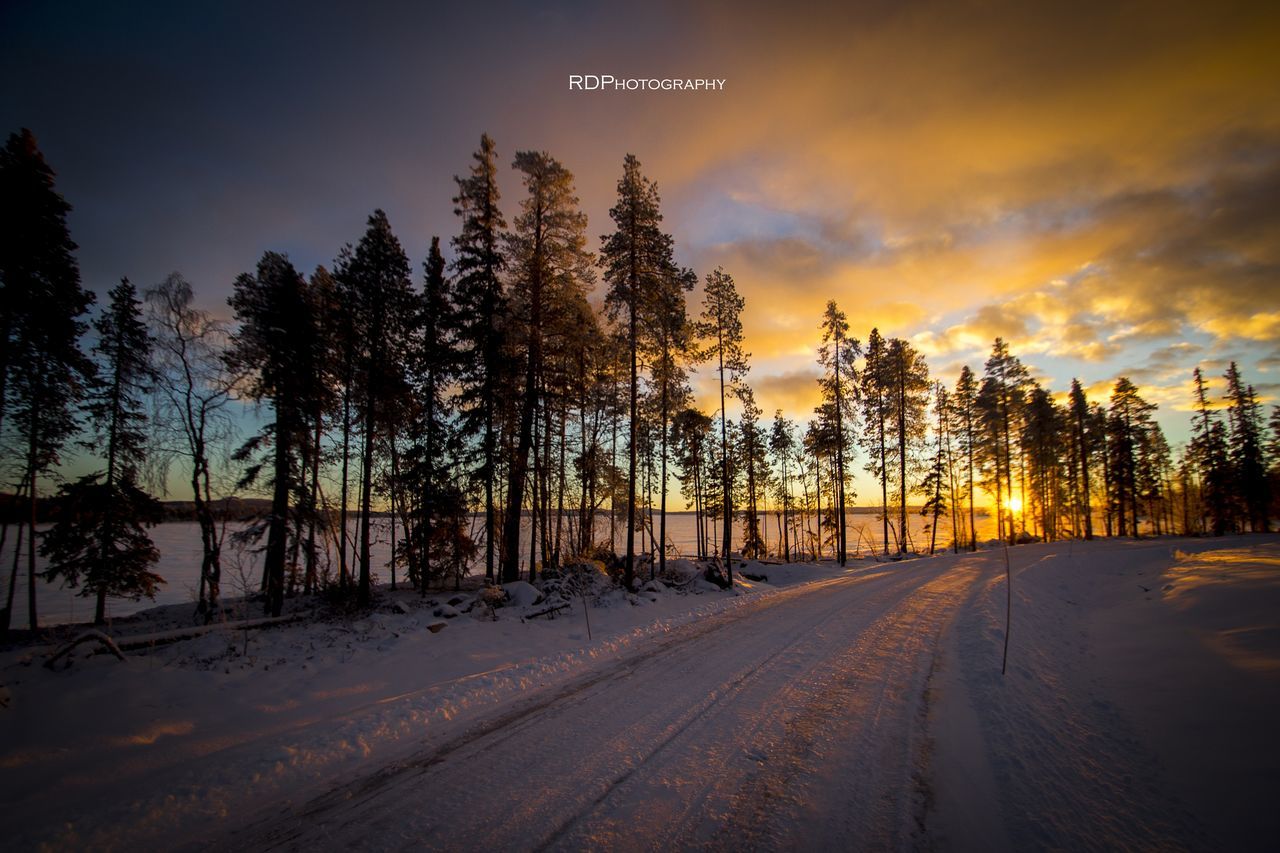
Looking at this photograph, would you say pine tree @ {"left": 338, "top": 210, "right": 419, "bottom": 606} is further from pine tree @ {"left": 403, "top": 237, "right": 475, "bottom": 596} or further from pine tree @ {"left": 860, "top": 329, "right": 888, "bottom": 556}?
pine tree @ {"left": 860, "top": 329, "right": 888, "bottom": 556}

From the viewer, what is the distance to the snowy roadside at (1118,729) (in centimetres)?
354

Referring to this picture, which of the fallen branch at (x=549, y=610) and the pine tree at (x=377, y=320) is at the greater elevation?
the pine tree at (x=377, y=320)

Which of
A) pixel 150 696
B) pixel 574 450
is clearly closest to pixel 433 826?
pixel 150 696

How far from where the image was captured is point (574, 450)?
24156 mm

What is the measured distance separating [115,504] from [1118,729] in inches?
1146

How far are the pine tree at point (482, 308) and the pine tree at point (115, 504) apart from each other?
39.3ft

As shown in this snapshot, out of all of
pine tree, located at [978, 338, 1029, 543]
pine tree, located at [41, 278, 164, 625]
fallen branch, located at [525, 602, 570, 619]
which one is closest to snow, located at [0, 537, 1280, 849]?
fallen branch, located at [525, 602, 570, 619]

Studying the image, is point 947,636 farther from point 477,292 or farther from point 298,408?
point 298,408

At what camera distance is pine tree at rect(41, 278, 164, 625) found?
1667 centimetres

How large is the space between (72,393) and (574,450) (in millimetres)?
19555

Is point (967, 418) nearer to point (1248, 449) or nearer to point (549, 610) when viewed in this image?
point (1248, 449)

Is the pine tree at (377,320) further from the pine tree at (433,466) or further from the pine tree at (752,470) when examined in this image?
the pine tree at (752,470)

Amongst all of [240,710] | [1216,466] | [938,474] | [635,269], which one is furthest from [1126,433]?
[240,710]

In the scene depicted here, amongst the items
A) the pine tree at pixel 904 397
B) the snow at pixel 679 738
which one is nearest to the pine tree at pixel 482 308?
the snow at pixel 679 738
